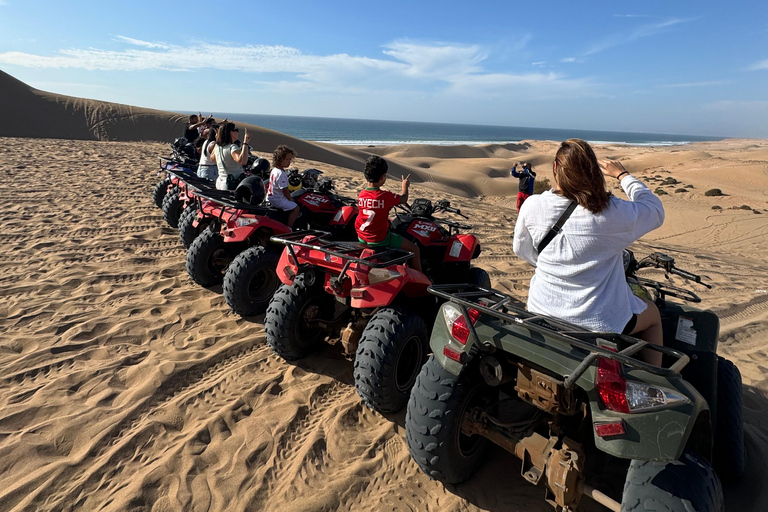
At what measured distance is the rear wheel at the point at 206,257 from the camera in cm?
505

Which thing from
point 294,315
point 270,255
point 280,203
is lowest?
point 294,315

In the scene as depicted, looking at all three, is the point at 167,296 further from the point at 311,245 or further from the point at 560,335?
the point at 560,335

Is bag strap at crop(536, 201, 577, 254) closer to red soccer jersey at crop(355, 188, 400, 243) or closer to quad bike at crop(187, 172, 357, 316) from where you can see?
red soccer jersey at crop(355, 188, 400, 243)

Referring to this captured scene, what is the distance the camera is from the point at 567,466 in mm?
2020

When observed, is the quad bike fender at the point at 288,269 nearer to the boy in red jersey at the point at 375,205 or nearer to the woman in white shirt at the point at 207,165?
the boy in red jersey at the point at 375,205

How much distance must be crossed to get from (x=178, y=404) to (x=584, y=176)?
3.18 meters

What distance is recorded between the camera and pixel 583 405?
219cm

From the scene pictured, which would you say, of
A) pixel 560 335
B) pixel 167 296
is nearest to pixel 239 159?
pixel 167 296

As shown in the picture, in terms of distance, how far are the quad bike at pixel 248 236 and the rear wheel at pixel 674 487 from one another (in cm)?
356

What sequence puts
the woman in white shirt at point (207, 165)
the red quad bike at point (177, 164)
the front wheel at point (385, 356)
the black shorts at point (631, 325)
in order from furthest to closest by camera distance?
the red quad bike at point (177, 164)
the woman in white shirt at point (207, 165)
the front wheel at point (385, 356)
the black shorts at point (631, 325)

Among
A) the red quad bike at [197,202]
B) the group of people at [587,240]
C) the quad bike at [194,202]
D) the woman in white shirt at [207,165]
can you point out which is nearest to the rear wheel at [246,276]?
the red quad bike at [197,202]

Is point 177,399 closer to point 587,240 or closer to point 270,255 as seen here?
point 270,255

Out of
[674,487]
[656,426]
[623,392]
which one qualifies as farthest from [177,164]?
[674,487]

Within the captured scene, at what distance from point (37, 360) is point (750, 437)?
18.5 feet
